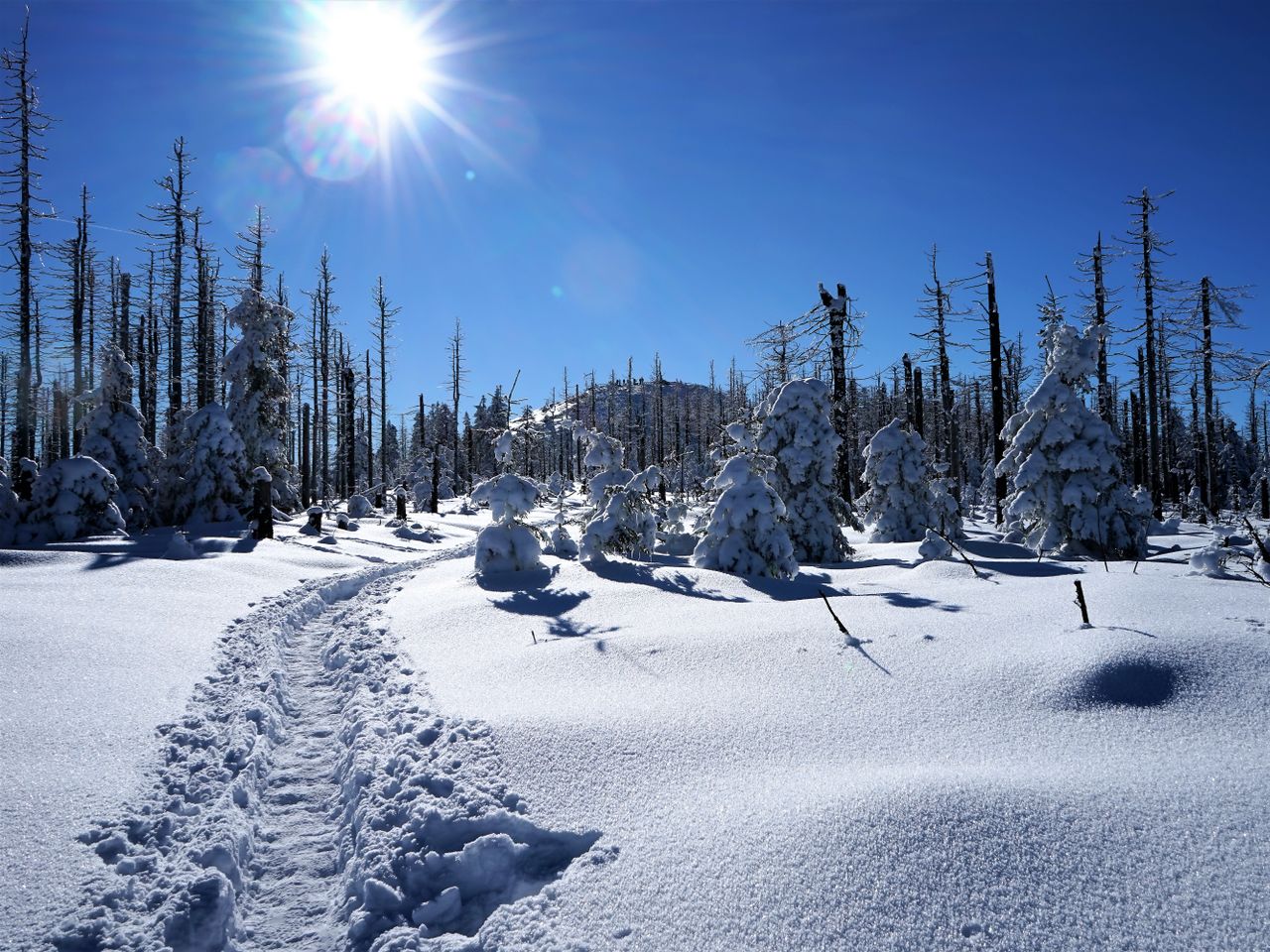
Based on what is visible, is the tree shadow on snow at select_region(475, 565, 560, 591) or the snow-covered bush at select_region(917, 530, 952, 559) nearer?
the tree shadow on snow at select_region(475, 565, 560, 591)

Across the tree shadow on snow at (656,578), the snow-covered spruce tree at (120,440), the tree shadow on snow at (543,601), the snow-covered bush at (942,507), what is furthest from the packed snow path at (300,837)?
the snow-covered spruce tree at (120,440)

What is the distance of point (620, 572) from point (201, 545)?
10.8 m

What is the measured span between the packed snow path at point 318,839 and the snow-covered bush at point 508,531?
20.2ft

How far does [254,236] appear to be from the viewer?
28891 millimetres

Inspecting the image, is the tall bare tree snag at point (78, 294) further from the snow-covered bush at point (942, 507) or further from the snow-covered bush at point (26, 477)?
the snow-covered bush at point (942, 507)

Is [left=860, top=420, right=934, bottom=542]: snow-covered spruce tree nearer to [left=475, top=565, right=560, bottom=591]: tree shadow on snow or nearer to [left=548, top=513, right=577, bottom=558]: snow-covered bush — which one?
[left=548, top=513, right=577, bottom=558]: snow-covered bush

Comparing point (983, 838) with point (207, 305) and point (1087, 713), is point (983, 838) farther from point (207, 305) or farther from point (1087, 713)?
point (207, 305)

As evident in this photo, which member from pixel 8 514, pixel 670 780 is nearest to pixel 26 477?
pixel 8 514

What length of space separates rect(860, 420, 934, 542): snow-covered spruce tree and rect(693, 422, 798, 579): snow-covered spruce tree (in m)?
6.83

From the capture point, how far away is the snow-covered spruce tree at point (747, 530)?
12148 mm

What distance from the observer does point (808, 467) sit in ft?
49.7

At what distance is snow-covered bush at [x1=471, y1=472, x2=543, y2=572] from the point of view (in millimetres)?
12766

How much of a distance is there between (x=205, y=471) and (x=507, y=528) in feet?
43.3

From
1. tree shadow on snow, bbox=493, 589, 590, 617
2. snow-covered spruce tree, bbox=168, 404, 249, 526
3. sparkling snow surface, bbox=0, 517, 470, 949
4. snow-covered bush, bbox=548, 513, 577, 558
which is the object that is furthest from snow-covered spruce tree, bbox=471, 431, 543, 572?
snow-covered spruce tree, bbox=168, 404, 249, 526
